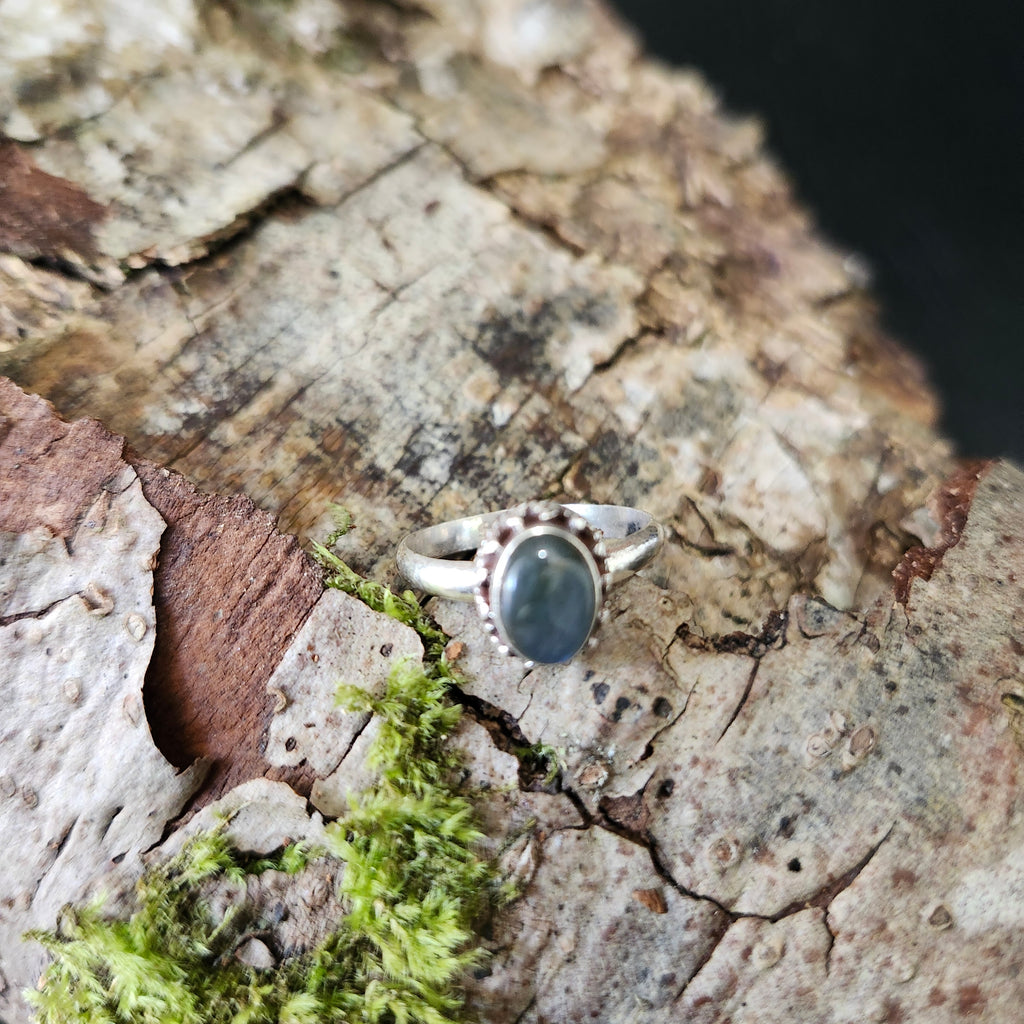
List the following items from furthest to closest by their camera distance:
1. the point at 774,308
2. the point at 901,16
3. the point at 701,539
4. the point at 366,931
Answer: the point at 774,308 < the point at 701,539 < the point at 901,16 < the point at 366,931

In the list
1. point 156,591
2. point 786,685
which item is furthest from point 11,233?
point 786,685

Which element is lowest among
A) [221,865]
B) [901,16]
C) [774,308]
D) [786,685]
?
[221,865]

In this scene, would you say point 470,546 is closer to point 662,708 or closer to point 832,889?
point 662,708

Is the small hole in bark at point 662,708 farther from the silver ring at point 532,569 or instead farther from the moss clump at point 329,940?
the moss clump at point 329,940

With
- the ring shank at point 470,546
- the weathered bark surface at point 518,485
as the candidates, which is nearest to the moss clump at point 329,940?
the weathered bark surface at point 518,485

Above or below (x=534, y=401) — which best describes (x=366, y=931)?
below

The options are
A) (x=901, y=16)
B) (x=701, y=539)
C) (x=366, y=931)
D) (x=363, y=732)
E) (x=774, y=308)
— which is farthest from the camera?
(x=774, y=308)

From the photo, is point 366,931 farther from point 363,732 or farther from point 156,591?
point 156,591
